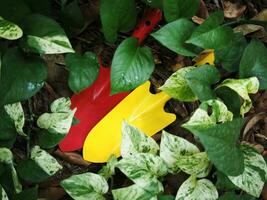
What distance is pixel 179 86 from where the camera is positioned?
1.13m

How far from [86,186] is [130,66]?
0.27 m

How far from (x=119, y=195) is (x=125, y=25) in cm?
38

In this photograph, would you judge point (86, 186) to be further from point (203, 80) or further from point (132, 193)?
point (203, 80)

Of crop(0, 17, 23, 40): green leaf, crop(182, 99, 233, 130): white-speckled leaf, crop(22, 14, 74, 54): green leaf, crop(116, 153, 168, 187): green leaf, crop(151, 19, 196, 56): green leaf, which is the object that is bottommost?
crop(116, 153, 168, 187): green leaf

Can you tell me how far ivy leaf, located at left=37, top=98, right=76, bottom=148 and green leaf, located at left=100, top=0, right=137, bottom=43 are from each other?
0.19 meters

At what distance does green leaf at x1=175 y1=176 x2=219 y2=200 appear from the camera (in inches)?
42.7

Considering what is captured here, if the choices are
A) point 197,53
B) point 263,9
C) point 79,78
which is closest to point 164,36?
point 197,53

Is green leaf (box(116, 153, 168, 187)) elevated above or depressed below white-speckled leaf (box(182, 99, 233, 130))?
below

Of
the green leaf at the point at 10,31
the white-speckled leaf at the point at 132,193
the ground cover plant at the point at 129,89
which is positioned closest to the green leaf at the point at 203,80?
the ground cover plant at the point at 129,89

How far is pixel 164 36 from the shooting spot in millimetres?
1118

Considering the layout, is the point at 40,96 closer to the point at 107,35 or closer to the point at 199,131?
the point at 107,35

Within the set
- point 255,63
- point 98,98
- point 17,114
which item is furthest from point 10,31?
point 255,63

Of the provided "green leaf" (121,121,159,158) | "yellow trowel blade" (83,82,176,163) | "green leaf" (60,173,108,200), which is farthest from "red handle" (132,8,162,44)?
"green leaf" (60,173,108,200)

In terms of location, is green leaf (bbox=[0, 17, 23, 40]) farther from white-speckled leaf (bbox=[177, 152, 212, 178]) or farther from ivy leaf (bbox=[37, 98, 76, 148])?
white-speckled leaf (bbox=[177, 152, 212, 178])
